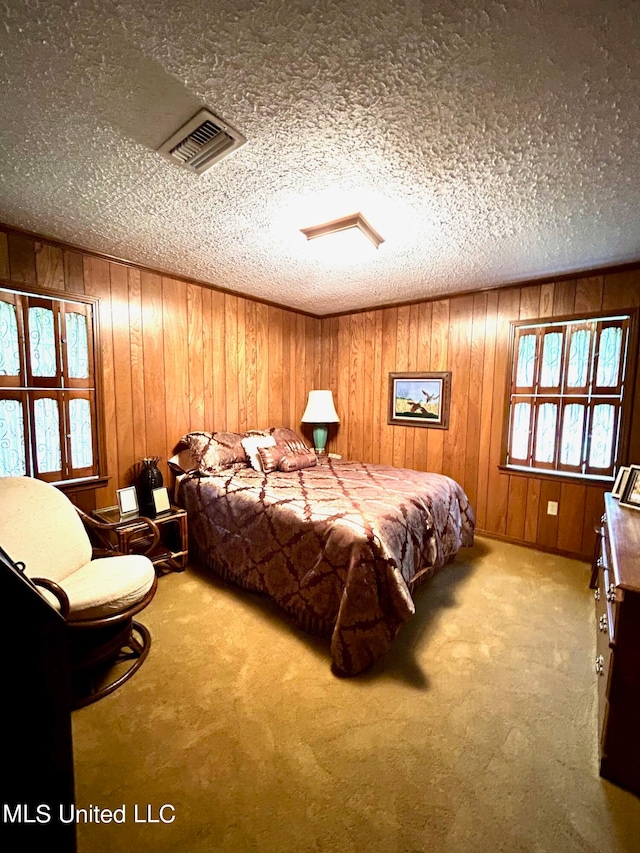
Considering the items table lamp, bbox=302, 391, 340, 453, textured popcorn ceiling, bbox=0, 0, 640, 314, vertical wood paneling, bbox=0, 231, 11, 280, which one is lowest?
table lamp, bbox=302, 391, 340, 453

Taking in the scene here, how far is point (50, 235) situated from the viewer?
2.36m

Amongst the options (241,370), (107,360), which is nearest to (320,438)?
(241,370)

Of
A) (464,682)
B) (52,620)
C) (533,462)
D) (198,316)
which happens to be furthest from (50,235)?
(533,462)

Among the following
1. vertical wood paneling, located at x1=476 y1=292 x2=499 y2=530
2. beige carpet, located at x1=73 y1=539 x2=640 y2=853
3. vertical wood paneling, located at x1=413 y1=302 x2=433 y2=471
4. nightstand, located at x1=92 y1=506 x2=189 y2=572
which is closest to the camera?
beige carpet, located at x1=73 y1=539 x2=640 y2=853

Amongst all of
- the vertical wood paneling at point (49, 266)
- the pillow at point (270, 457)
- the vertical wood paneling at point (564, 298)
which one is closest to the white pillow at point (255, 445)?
the pillow at point (270, 457)

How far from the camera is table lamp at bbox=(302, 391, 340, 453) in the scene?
13.4 feet

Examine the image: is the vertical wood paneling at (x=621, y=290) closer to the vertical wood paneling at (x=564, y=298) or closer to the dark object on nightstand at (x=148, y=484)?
the vertical wood paneling at (x=564, y=298)

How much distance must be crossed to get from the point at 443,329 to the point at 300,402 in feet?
6.24

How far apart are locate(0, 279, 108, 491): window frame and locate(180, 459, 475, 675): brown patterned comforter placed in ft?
2.50

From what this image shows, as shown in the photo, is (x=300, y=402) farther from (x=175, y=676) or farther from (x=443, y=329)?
(x=175, y=676)

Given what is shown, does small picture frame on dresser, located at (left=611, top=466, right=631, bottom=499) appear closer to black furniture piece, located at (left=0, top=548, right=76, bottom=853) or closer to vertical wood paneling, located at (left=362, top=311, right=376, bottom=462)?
vertical wood paneling, located at (left=362, top=311, right=376, bottom=462)

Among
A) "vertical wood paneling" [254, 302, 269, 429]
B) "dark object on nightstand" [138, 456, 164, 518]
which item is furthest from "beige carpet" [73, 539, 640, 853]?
"vertical wood paneling" [254, 302, 269, 429]

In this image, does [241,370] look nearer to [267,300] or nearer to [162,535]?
[267,300]

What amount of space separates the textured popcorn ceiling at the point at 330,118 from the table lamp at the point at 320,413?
1.98 metres
